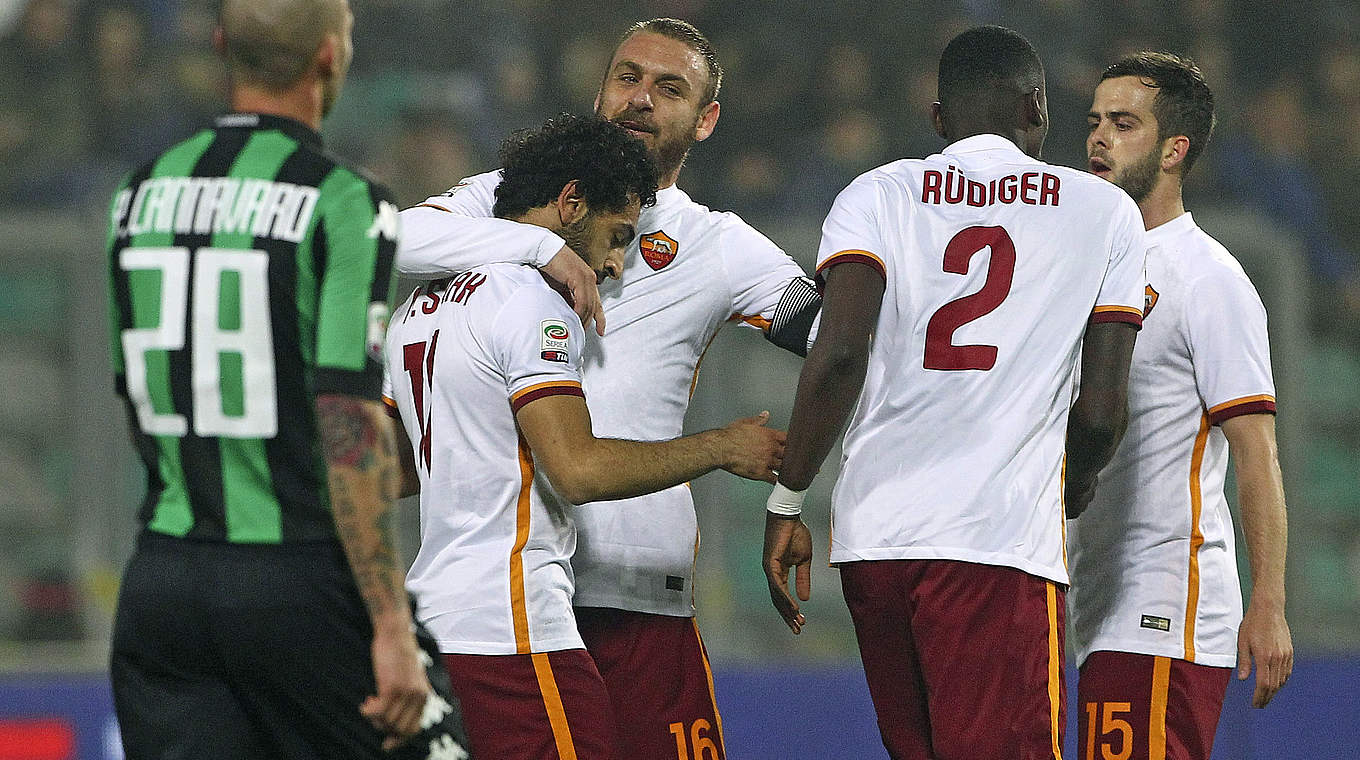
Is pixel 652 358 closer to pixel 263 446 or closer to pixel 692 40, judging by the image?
pixel 692 40

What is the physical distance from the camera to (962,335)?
3299mm

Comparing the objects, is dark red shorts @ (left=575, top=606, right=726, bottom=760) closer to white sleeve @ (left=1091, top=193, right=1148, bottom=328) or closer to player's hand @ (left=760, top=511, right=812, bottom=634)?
player's hand @ (left=760, top=511, right=812, bottom=634)

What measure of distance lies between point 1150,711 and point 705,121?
6.23 feet

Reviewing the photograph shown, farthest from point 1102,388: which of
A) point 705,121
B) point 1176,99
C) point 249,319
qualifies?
point 249,319

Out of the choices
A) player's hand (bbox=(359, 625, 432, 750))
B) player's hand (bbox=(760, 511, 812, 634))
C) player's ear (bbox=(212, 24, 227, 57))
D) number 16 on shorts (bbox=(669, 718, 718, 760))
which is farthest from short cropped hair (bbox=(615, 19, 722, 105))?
player's hand (bbox=(359, 625, 432, 750))

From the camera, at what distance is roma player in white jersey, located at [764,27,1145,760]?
3.22 metres

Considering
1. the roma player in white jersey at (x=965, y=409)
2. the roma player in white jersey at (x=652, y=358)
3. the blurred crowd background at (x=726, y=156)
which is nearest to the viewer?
the roma player in white jersey at (x=965, y=409)

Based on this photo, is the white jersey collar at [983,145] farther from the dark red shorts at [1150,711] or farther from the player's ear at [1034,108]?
the dark red shorts at [1150,711]

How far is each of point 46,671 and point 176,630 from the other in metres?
4.40

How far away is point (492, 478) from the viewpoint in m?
3.23

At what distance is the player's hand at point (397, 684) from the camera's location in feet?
8.03

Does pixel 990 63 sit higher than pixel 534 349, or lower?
higher

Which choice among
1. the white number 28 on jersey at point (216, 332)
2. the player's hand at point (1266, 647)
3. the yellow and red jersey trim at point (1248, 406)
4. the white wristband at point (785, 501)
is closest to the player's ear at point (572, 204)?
the white wristband at point (785, 501)

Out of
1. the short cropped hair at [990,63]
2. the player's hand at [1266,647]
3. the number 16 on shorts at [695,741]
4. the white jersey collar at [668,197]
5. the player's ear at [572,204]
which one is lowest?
the number 16 on shorts at [695,741]
